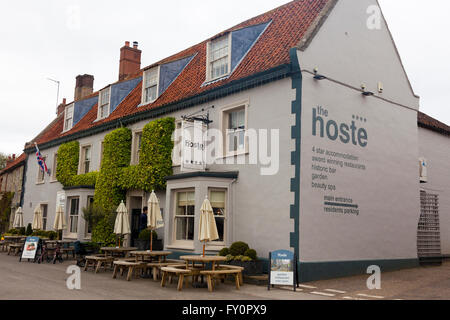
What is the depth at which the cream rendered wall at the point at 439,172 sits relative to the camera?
65.1 ft

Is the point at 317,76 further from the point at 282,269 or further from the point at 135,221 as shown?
the point at 135,221

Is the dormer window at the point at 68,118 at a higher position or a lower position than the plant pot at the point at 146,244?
higher

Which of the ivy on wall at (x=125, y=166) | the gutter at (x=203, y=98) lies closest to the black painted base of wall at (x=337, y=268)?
the gutter at (x=203, y=98)

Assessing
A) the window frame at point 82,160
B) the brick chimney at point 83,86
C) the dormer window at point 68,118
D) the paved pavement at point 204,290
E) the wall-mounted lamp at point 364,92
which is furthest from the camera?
the brick chimney at point 83,86

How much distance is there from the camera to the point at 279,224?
44.0ft

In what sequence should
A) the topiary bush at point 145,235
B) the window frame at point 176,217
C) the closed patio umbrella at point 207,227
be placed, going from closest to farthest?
the closed patio umbrella at point 207,227 → the window frame at point 176,217 → the topiary bush at point 145,235

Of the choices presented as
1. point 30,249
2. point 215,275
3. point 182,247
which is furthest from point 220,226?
point 30,249

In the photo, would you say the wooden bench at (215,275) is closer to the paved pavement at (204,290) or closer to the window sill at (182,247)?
the paved pavement at (204,290)

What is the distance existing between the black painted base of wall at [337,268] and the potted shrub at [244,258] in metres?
1.32

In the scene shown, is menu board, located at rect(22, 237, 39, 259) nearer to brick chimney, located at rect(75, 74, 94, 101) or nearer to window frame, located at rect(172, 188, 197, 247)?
window frame, located at rect(172, 188, 197, 247)

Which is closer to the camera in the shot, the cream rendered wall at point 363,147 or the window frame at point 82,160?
the cream rendered wall at point 363,147

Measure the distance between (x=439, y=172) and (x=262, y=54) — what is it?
35.3 ft

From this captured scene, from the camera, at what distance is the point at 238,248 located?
13.5m

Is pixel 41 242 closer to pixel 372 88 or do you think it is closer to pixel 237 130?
pixel 237 130
